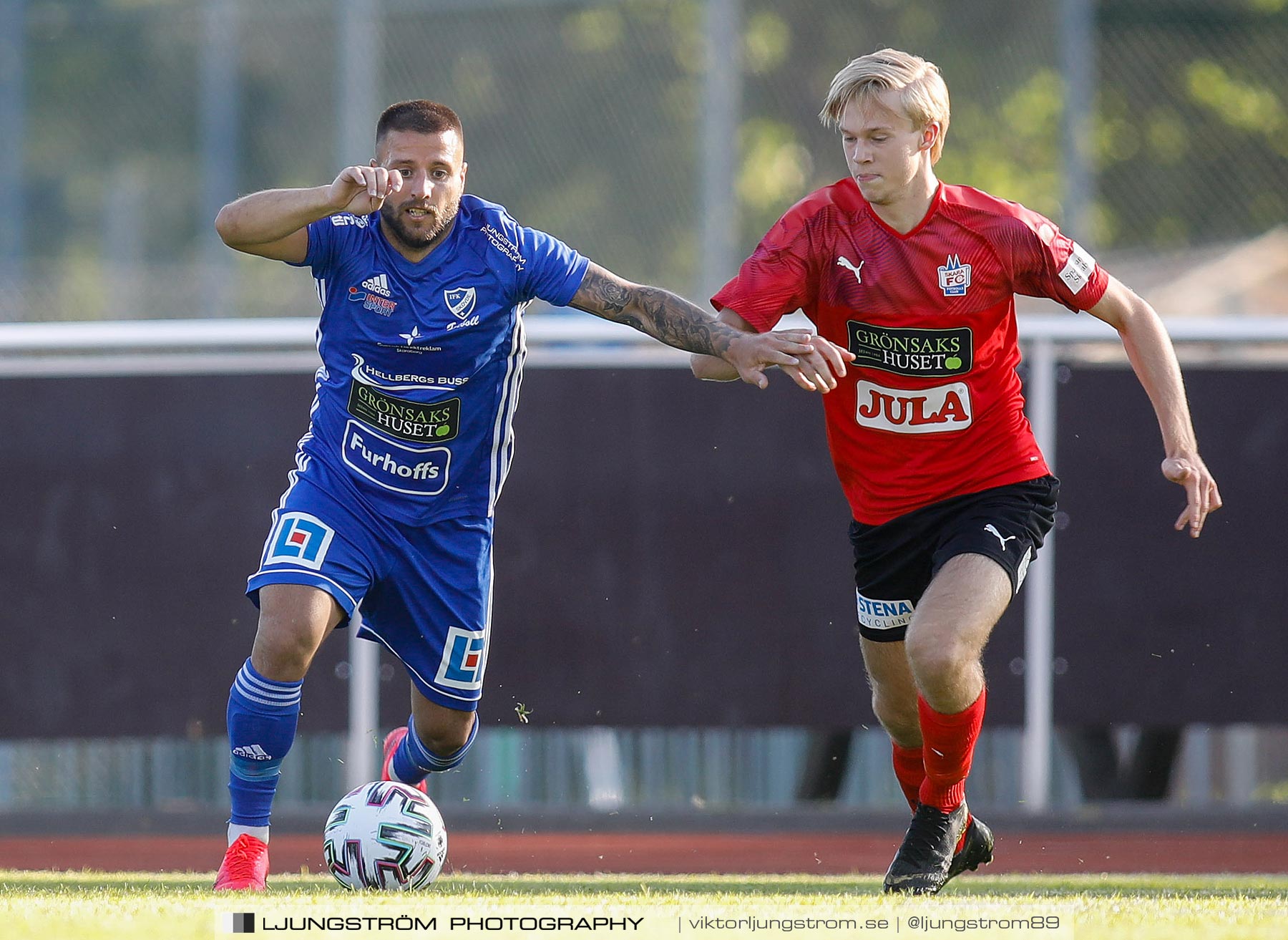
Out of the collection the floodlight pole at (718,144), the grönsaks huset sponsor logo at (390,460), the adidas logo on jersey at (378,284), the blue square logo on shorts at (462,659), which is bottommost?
the blue square logo on shorts at (462,659)

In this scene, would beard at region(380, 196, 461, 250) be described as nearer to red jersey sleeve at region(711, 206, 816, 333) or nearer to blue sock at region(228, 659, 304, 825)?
red jersey sleeve at region(711, 206, 816, 333)

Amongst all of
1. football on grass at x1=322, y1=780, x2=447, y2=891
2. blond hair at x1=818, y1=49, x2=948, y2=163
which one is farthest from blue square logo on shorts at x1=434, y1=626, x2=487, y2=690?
blond hair at x1=818, y1=49, x2=948, y2=163

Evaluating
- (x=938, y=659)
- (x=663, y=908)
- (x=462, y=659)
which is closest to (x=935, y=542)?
(x=938, y=659)

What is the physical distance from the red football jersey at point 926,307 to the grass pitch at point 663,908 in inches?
50.7

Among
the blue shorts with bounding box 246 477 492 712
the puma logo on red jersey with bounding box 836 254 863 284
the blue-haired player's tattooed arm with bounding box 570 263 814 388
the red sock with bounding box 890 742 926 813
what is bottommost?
the red sock with bounding box 890 742 926 813

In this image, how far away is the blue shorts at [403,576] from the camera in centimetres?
514

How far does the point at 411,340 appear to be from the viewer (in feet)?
17.1

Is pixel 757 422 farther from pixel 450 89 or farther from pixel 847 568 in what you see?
pixel 450 89

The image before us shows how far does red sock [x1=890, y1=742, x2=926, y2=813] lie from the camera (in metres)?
5.60

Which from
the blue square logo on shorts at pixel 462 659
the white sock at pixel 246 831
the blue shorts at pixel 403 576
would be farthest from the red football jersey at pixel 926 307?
the white sock at pixel 246 831

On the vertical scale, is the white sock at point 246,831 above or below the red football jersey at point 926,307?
below

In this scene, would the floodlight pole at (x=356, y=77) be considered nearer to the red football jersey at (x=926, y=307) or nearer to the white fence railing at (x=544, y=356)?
the white fence railing at (x=544, y=356)

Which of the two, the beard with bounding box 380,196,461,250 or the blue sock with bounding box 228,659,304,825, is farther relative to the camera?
the beard with bounding box 380,196,461,250

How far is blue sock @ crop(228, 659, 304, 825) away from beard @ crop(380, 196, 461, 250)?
1.36 meters
